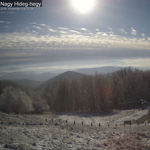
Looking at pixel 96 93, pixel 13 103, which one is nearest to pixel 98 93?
pixel 96 93

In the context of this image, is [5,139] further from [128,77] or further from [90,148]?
[128,77]

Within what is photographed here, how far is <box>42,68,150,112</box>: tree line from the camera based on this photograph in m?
37.6

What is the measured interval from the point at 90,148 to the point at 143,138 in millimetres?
3605

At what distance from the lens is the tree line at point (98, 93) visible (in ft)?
123

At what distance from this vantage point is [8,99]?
19578 millimetres

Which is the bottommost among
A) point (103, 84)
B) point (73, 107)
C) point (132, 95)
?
point (73, 107)

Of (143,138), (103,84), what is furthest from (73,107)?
(143,138)

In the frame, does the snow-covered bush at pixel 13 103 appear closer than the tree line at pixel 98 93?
Yes

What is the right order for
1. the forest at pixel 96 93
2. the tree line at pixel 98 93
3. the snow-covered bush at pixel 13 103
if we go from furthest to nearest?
the tree line at pixel 98 93 < the forest at pixel 96 93 < the snow-covered bush at pixel 13 103

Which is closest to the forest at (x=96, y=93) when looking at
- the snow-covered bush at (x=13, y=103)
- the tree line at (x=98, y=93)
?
the tree line at (x=98, y=93)

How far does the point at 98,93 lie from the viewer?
37.6m

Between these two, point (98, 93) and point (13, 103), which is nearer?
point (13, 103)

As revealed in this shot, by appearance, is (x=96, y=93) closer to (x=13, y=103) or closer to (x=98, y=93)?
(x=98, y=93)

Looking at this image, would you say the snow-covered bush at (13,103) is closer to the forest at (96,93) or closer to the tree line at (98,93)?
the forest at (96,93)
